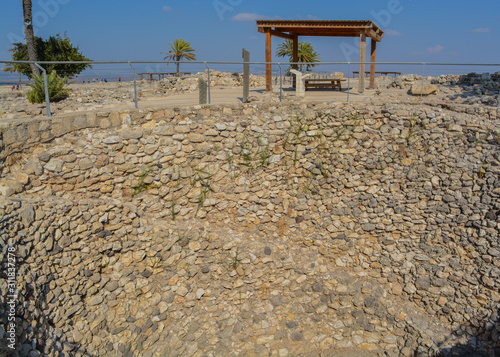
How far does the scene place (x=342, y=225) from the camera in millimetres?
9602

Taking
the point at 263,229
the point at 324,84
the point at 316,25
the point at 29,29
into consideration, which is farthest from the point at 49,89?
the point at 324,84

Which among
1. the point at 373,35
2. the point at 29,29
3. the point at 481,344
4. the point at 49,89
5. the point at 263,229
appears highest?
the point at 29,29

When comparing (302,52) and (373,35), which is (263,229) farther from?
(302,52)

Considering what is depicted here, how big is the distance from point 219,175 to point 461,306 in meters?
6.47

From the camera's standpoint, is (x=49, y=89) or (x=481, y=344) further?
(x=49, y=89)

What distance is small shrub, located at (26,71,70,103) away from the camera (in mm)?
11422

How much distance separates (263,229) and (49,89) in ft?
28.7

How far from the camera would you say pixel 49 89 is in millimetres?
12242

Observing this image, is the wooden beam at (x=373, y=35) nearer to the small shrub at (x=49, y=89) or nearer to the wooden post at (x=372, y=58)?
the wooden post at (x=372, y=58)

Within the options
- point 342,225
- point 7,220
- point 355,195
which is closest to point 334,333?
point 342,225

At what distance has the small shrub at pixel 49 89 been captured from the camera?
37.5 feet

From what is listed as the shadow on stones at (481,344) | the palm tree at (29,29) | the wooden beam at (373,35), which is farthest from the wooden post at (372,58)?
the palm tree at (29,29)

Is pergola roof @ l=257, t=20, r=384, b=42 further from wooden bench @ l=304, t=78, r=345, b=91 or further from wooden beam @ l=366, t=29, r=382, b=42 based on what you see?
wooden bench @ l=304, t=78, r=345, b=91

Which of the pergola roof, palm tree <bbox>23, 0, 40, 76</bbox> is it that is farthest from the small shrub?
the pergola roof
